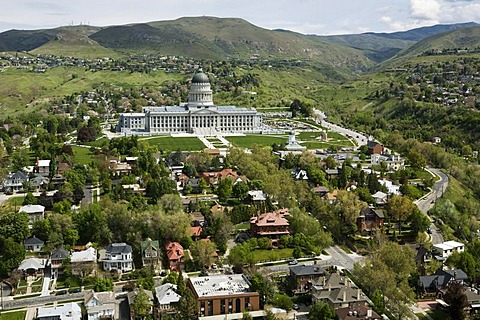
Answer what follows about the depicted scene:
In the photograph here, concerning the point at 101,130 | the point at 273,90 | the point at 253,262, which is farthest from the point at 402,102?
the point at 253,262

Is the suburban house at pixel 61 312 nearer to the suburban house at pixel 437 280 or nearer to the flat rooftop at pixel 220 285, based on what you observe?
the flat rooftop at pixel 220 285

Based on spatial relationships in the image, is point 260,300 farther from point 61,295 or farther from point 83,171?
point 83,171

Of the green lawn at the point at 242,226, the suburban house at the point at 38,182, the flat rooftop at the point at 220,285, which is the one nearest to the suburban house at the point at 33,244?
the flat rooftop at the point at 220,285

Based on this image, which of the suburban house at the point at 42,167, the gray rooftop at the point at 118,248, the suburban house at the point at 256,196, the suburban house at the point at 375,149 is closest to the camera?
the gray rooftop at the point at 118,248

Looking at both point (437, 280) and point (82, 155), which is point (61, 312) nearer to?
point (437, 280)

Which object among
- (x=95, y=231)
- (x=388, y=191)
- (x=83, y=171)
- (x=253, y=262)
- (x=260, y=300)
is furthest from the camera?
(x=83, y=171)
